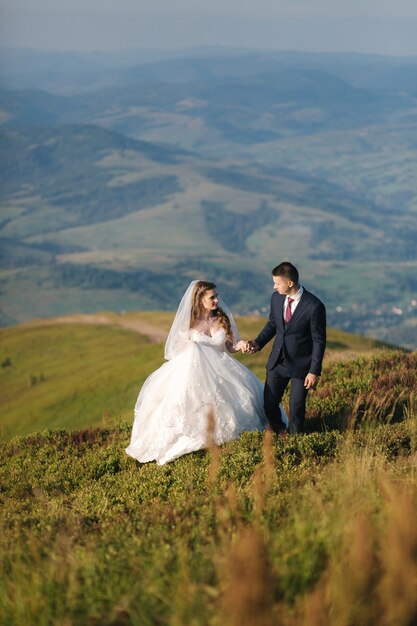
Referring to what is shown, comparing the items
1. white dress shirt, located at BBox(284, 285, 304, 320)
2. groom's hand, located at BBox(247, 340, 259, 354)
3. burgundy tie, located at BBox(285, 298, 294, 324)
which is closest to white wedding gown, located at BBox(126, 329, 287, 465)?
groom's hand, located at BBox(247, 340, 259, 354)

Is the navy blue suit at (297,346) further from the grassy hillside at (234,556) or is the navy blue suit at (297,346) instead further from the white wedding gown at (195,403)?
the grassy hillside at (234,556)

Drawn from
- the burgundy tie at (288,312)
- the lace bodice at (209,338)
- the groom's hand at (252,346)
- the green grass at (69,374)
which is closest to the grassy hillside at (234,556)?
the burgundy tie at (288,312)

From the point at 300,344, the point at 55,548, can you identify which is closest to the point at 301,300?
the point at 300,344

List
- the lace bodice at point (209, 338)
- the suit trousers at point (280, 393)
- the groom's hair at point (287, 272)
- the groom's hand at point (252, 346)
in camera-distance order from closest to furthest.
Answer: the groom's hair at point (287, 272)
the suit trousers at point (280, 393)
the groom's hand at point (252, 346)
the lace bodice at point (209, 338)

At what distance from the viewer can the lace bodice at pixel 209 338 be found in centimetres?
1523

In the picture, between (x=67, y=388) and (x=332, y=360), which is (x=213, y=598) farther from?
(x=67, y=388)

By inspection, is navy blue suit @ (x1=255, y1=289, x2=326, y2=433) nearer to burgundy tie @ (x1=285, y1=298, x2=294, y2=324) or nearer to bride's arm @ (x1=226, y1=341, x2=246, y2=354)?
burgundy tie @ (x1=285, y1=298, x2=294, y2=324)

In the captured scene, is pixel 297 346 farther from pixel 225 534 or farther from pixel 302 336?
pixel 225 534

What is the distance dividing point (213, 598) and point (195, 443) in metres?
8.44

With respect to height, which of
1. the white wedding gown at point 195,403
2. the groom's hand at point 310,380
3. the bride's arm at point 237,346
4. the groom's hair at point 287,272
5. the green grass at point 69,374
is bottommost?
the green grass at point 69,374

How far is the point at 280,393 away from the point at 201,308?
2081 mm

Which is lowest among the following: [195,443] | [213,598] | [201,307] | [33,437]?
[33,437]

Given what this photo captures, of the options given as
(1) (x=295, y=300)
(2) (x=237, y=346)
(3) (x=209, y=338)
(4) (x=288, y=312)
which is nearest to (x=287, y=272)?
(1) (x=295, y=300)

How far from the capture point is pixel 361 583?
5.74 meters
